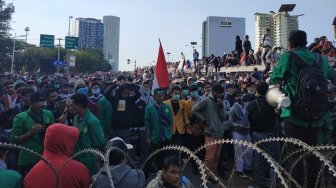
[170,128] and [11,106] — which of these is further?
[11,106]

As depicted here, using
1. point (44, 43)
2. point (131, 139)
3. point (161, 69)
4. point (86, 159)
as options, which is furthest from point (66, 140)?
point (44, 43)

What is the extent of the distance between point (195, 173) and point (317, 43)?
26.5ft

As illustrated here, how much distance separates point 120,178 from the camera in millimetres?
3688

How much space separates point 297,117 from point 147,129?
4.19 metres

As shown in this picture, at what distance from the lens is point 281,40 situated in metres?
34.2

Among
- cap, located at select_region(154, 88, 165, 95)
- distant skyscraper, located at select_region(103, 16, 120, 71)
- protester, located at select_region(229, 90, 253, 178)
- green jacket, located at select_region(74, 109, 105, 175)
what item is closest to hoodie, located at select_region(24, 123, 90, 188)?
green jacket, located at select_region(74, 109, 105, 175)


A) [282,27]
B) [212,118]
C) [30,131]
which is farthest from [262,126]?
[282,27]

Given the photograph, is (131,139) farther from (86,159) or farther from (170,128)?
(86,159)

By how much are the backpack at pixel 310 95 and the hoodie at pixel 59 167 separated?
226 centimetres

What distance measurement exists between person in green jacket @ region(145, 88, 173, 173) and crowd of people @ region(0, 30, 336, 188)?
0.07ft

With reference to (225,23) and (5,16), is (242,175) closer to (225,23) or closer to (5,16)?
(5,16)

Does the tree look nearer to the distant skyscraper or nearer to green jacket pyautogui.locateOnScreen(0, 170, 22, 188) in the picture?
green jacket pyautogui.locateOnScreen(0, 170, 22, 188)

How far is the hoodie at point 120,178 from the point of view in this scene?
3.62m

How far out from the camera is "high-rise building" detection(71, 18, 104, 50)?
131m
